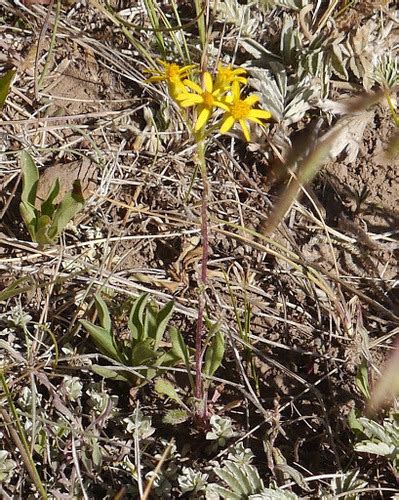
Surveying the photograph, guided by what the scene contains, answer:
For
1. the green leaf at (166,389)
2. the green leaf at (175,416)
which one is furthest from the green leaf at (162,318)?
the green leaf at (175,416)

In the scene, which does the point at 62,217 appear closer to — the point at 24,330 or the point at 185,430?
the point at 24,330

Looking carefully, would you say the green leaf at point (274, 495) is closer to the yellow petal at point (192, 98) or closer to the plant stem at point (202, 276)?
the plant stem at point (202, 276)

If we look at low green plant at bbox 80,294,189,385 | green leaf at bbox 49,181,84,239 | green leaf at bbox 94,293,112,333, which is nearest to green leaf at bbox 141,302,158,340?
low green plant at bbox 80,294,189,385

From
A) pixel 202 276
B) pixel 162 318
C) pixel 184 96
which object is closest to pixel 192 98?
pixel 184 96

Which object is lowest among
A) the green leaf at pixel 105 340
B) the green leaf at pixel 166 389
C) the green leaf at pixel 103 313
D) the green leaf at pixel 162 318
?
→ the green leaf at pixel 166 389

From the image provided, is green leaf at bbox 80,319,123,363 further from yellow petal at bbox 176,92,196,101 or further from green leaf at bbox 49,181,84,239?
yellow petal at bbox 176,92,196,101

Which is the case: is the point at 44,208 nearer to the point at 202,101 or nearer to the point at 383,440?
the point at 202,101
